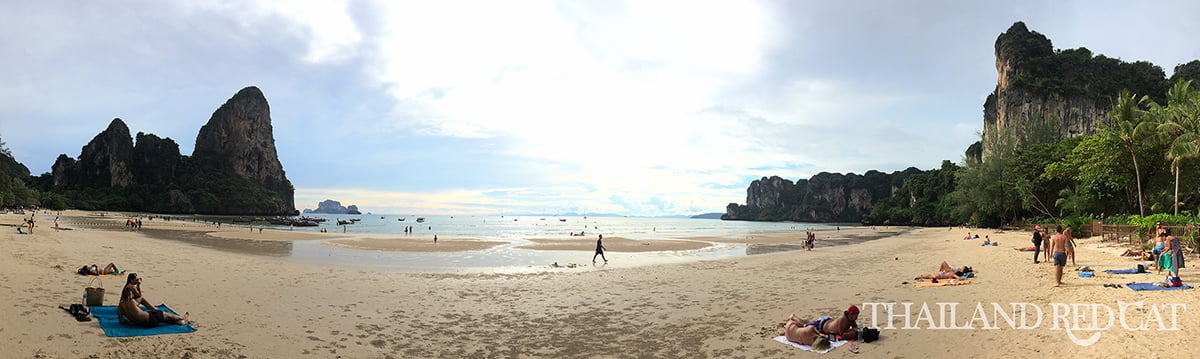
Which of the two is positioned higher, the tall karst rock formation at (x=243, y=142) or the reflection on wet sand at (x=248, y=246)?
the tall karst rock formation at (x=243, y=142)

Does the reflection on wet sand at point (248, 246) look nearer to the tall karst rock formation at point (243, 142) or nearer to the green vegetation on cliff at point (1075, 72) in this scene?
the green vegetation on cliff at point (1075, 72)

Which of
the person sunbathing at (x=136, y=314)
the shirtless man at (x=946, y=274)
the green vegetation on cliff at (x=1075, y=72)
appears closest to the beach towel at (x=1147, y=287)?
the shirtless man at (x=946, y=274)

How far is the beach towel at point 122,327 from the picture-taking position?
25.5ft

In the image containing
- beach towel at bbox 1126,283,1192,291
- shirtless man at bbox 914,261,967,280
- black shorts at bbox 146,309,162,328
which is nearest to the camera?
black shorts at bbox 146,309,162,328

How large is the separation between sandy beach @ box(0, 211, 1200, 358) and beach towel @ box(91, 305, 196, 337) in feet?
0.63

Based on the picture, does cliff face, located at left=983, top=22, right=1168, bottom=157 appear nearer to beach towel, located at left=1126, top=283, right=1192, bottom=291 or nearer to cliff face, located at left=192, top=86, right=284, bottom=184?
beach towel, located at left=1126, top=283, right=1192, bottom=291

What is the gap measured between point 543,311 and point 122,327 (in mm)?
7523

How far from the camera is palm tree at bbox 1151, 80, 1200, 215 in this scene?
2538 cm

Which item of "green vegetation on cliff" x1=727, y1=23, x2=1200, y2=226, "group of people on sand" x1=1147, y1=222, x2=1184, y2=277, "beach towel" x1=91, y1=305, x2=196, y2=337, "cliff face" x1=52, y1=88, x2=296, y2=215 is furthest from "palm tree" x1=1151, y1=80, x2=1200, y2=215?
"cliff face" x1=52, y1=88, x2=296, y2=215

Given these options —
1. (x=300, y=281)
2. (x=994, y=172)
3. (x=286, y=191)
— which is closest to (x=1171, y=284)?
(x=300, y=281)

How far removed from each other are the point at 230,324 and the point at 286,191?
20249cm

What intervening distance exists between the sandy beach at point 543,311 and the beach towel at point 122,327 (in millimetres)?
193

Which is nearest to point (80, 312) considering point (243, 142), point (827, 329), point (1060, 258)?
point (827, 329)

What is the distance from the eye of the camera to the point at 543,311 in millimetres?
12016
